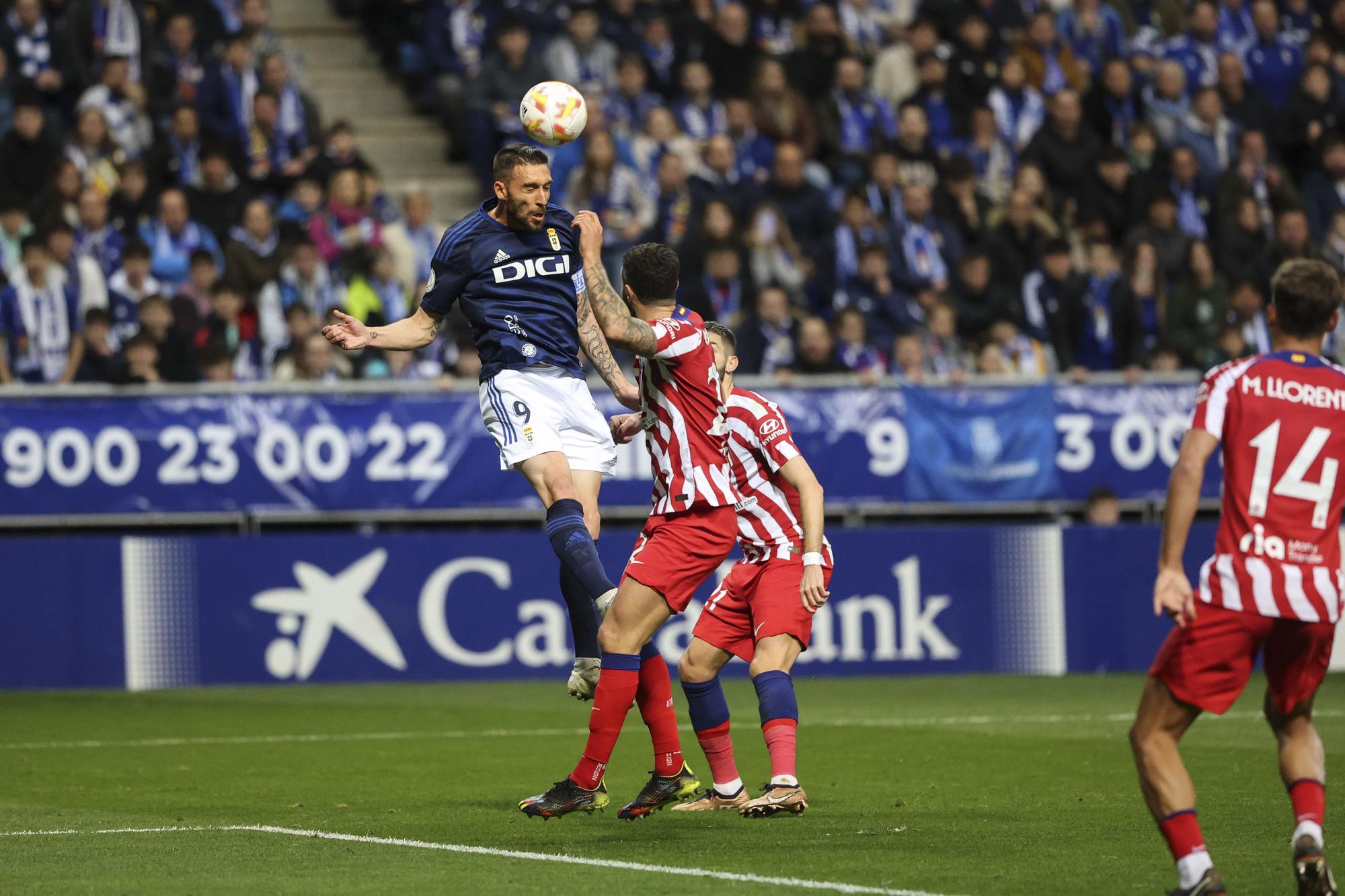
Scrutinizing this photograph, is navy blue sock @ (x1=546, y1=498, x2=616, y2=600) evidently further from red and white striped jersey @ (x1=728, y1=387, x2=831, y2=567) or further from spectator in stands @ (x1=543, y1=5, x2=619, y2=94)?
spectator in stands @ (x1=543, y1=5, x2=619, y2=94)

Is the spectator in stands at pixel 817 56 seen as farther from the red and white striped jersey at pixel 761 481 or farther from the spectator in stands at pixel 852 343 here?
the red and white striped jersey at pixel 761 481

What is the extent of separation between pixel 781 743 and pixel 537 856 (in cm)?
123

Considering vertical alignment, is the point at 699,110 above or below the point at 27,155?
above

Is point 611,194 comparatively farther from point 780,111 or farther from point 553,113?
point 553,113

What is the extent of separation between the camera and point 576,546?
8.22 m

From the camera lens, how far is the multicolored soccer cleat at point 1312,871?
19.2 ft

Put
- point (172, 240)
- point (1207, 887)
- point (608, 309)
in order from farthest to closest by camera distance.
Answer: point (172, 240) < point (608, 309) < point (1207, 887)

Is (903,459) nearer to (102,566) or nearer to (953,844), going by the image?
(102,566)

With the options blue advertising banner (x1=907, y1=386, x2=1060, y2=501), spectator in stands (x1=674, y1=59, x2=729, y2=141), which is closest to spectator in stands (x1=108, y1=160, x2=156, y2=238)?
spectator in stands (x1=674, y1=59, x2=729, y2=141)

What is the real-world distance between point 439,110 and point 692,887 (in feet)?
51.6

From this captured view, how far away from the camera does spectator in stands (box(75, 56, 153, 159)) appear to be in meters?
17.3

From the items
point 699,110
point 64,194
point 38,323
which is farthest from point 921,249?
point 38,323

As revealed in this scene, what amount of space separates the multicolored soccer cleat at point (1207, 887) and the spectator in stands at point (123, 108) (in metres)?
13.5

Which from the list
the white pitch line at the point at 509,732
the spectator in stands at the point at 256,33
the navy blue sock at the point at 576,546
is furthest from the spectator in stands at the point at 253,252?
the navy blue sock at the point at 576,546
